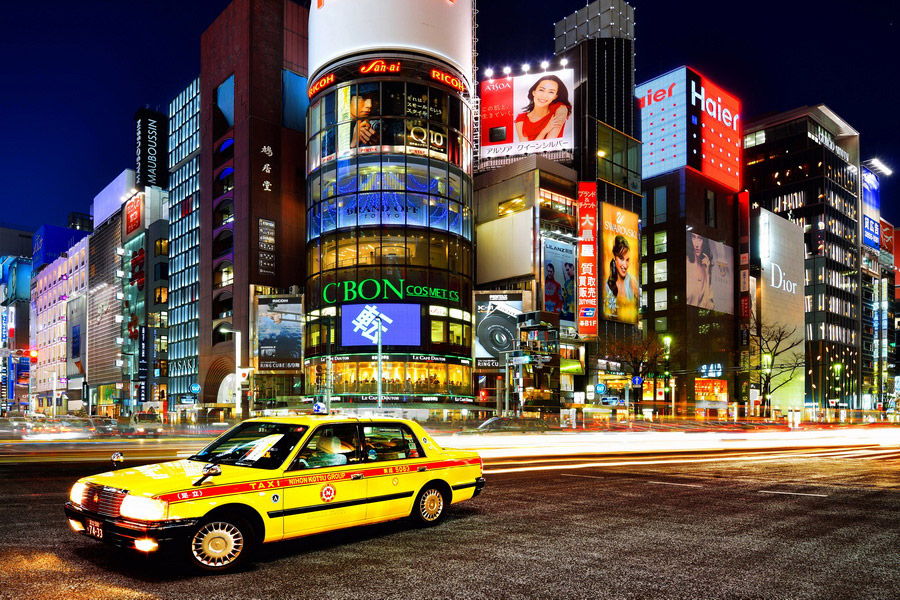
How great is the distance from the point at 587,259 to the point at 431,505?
6432 centimetres

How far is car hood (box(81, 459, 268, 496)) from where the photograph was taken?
776cm

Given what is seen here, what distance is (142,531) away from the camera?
7.48 m

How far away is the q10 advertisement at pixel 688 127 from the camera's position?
306 feet

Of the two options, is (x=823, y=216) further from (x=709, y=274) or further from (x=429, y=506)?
(x=429, y=506)

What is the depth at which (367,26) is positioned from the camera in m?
66.2

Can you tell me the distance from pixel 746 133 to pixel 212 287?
96.4m

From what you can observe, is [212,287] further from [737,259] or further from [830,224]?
[830,224]

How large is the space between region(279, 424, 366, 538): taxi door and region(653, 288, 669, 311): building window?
86672 mm

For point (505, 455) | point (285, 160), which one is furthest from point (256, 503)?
point (285, 160)

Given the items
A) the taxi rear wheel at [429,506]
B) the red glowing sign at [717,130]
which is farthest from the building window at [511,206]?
the taxi rear wheel at [429,506]

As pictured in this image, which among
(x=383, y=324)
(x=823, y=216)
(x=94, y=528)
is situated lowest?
(x=94, y=528)

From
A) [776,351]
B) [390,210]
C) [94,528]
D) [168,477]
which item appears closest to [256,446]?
[168,477]

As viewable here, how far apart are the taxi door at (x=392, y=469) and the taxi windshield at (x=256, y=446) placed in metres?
1.18

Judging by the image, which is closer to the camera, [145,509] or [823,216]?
[145,509]
